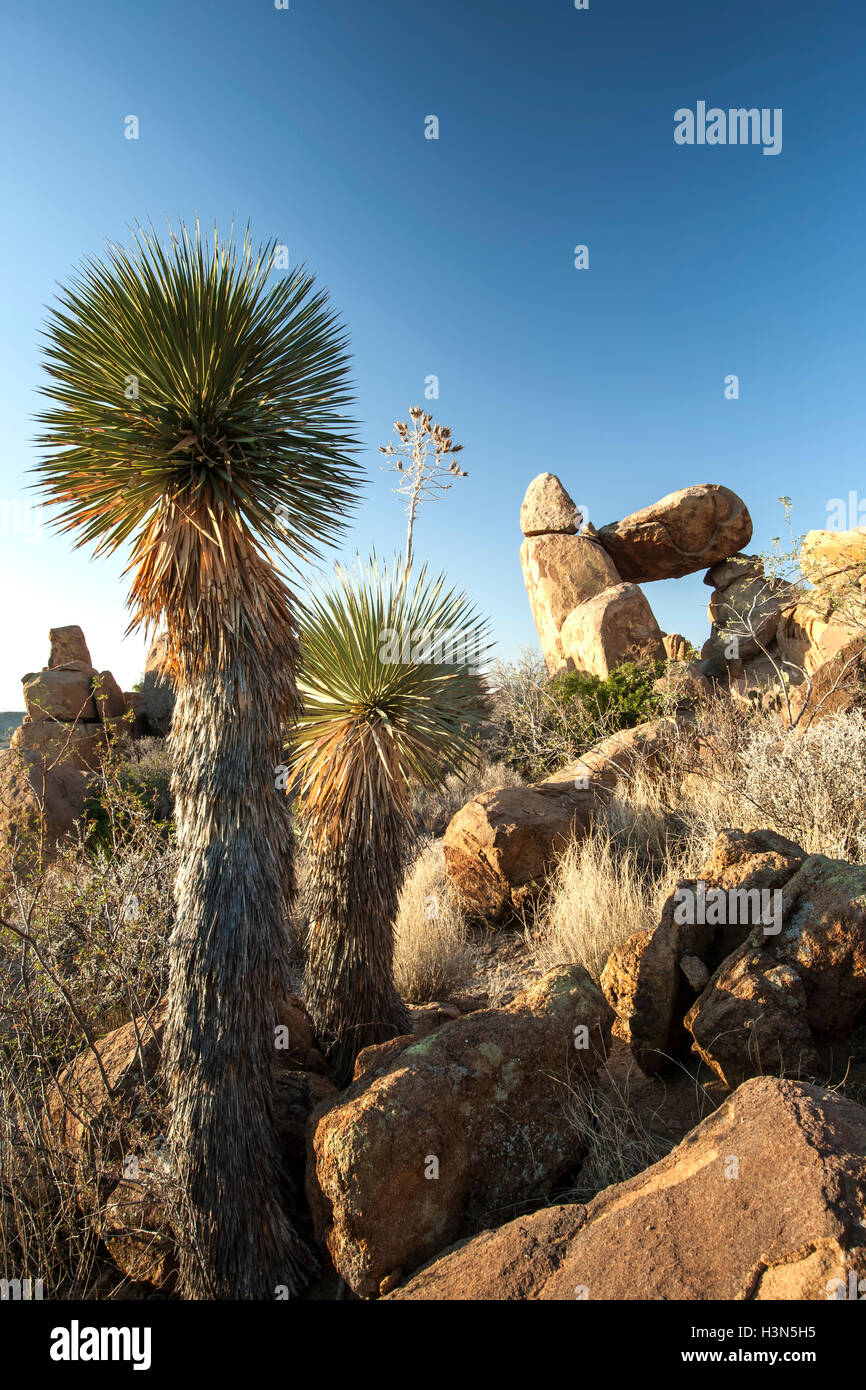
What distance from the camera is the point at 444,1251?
2953mm

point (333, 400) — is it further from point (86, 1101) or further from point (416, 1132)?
point (86, 1101)

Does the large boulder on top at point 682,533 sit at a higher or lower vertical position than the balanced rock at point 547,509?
lower

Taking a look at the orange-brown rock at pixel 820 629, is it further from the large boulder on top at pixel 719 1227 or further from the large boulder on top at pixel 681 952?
the large boulder on top at pixel 719 1227

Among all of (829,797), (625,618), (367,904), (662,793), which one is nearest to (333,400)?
(367,904)

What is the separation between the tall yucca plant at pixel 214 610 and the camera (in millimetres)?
3438

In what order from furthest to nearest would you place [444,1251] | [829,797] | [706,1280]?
[829,797]
[444,1251]
[706,1280]

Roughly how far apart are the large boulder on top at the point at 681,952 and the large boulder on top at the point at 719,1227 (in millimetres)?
1265

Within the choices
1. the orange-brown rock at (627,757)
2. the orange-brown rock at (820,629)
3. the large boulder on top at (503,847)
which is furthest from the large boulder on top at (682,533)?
the large boulder on top at (503,847)

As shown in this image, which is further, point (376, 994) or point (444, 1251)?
point (376, 994)

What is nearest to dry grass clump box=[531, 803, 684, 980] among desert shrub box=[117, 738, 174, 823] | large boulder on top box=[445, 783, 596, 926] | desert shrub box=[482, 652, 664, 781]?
large boulder on top box=[445, 783, 596, 926]

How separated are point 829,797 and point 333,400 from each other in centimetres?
479

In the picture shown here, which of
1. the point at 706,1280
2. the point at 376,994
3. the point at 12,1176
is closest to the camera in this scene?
the point at 706,1280

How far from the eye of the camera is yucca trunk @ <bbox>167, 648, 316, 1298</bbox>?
3.38m

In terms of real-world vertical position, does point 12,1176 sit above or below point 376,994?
below
